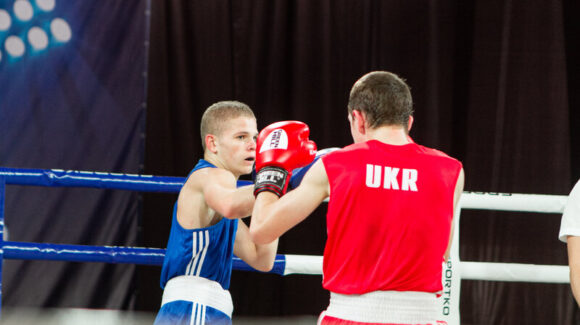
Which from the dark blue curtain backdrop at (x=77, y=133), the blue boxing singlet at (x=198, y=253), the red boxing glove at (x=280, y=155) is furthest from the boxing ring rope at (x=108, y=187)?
the dark blue curtain backdrop at (x=77, y=133)

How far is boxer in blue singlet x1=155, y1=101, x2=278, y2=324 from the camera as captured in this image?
212 centimetres

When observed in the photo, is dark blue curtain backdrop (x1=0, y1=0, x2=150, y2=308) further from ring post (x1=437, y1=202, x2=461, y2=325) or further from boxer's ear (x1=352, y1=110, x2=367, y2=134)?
boxer's ear (x1=352, y1=110, x2=367, y2=134)

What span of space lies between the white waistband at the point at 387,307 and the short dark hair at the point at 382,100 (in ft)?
1.47

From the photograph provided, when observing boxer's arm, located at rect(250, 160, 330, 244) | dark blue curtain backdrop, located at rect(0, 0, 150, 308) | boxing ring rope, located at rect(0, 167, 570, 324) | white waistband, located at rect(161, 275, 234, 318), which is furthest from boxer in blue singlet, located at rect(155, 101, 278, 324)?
dark blue curtain backdrop, located at rect(0, 0, 150, 308)

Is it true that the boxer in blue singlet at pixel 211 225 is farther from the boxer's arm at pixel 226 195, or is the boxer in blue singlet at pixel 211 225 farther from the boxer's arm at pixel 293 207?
the boxer's arm at pixel 293 207

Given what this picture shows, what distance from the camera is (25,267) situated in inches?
173

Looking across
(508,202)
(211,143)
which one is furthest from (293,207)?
(508,202)

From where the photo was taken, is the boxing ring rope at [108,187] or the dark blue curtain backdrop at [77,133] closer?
the boxing ring rope at [108,187]

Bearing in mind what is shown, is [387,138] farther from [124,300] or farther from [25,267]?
[25,267]

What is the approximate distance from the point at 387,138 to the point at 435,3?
3.35m

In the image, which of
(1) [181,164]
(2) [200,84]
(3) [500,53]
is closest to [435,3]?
(3) [500,53]

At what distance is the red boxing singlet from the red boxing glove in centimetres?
20

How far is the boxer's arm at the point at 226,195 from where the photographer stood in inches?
80.4

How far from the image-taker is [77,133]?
4.51m
